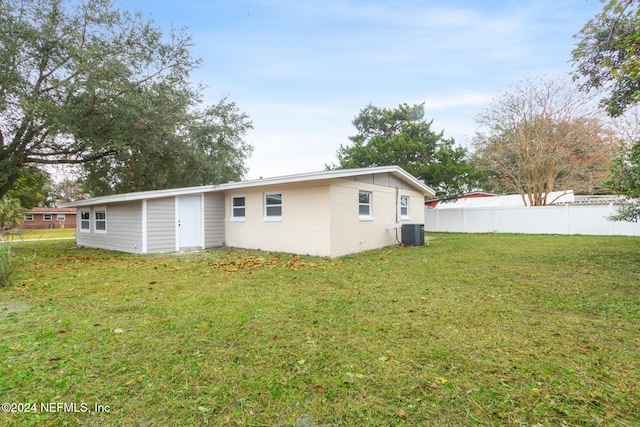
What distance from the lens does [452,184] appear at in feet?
59.9

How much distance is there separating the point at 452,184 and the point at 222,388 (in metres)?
18.3

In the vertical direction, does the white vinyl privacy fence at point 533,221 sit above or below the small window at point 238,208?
below

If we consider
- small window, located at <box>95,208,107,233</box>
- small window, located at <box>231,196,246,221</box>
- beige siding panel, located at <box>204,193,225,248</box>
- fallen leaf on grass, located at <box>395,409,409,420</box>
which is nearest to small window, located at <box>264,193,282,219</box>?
small window, located at <box>231,196,246,221</box>

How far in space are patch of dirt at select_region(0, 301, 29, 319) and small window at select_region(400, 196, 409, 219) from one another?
11.9m

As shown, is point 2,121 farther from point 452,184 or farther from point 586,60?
point 452,184

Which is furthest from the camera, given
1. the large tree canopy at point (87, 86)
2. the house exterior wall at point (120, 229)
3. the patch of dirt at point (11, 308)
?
the house exterior wall at point (120, 229)

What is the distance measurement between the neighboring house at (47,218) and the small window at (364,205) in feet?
126

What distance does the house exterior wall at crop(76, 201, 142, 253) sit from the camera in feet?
35.9

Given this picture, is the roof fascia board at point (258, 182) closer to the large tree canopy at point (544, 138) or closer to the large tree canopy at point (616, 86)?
the large tree canopy at point (616, 86)

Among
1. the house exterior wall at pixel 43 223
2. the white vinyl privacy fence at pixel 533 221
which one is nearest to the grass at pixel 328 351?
the white vinyl privacy fence at pixel 533 221

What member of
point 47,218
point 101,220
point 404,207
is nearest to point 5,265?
point 101,220

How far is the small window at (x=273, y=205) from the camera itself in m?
10.5

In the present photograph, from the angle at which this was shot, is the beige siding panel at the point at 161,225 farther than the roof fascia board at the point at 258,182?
Yes

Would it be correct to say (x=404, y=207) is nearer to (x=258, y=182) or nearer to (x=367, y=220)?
(x=367, y=220)
